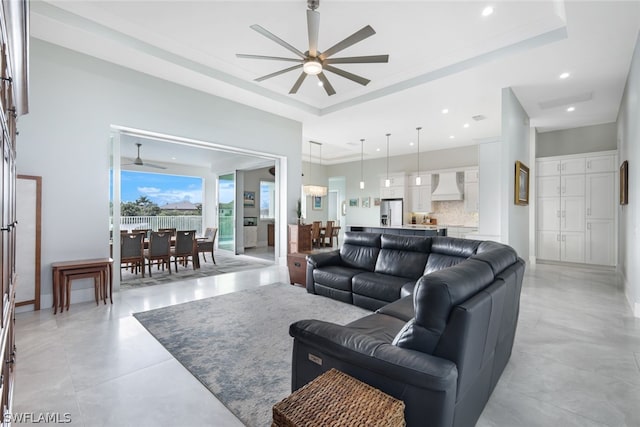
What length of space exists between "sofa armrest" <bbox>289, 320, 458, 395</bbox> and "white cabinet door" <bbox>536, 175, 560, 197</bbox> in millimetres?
7489

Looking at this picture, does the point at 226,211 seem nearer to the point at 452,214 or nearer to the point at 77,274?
the point at 77,274

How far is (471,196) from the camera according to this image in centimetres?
870

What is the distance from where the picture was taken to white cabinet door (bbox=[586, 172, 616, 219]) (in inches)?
247

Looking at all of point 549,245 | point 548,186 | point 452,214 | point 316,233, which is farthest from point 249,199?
point 549,245

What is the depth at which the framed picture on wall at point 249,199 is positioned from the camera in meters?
9.66

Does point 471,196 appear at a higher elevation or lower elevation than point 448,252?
higher

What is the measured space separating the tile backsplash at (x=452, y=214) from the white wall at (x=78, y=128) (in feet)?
25.5

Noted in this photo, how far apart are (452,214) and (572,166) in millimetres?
3304

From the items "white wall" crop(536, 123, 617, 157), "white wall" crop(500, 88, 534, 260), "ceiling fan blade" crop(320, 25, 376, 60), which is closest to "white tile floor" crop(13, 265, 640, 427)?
"white wall" crop(500, 88, 534, 260)

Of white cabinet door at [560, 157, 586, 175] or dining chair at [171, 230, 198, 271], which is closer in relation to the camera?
dining chair at [171, 230, 198, 271]

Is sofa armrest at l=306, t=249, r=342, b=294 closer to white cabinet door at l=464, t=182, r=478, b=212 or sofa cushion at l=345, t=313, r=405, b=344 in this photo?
sofa cushion at l=345, t=313, r=405, b=344

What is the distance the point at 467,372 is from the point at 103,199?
15.6ft

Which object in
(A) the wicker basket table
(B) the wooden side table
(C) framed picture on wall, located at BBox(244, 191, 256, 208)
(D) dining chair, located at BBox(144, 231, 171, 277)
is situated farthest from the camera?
(C) framed picture on wall, located at BBox(244, 191, 256, 208)

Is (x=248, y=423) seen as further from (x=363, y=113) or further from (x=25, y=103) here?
(x=363, y=113)
